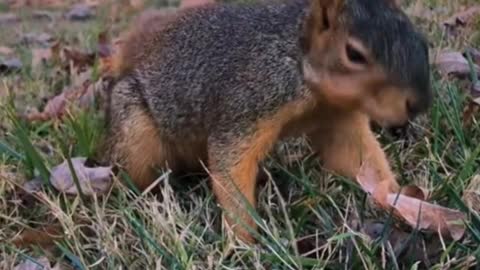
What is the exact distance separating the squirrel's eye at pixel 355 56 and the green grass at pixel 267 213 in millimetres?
418

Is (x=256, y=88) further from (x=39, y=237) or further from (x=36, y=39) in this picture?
(x=36, y=39)

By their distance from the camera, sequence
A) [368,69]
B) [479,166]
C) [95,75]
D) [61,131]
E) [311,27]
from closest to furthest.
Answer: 1. [368,69]
2. [311,27]
3. [479,166]
4. [61,131]
5. [95,75]

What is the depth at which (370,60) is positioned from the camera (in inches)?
119

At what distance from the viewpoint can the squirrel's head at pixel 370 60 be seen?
118 inches

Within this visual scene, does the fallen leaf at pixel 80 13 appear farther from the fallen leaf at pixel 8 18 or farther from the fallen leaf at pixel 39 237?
the fallen leaf at pixel 39 237

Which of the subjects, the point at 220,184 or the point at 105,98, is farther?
the point at 105,98

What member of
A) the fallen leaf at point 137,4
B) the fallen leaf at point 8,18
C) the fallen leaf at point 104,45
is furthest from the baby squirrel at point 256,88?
the fallen leaf at point 8,18

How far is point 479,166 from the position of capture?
3.46 metres

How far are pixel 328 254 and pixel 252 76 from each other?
0.60 metres

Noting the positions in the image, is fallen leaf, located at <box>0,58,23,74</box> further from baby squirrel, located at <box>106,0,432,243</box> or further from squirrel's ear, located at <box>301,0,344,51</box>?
squirrel's ear, located at <box>301,0,344,51</box>

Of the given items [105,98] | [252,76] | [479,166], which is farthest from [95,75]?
[479,166]

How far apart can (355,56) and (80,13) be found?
12.3ft

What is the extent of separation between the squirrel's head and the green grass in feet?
1.00

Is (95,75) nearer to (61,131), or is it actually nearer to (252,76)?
(61,131)
